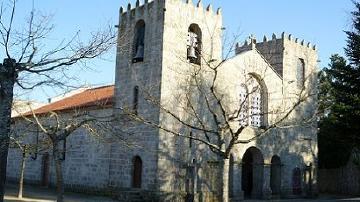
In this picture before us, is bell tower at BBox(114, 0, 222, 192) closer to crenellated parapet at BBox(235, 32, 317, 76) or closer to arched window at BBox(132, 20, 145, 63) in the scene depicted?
arched window at BBox(132, 20, 145, 63)

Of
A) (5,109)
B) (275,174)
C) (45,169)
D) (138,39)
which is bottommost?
(45,169)

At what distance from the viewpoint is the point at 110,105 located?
2678 centimetres

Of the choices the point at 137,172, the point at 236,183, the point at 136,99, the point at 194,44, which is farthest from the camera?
the point at 236,183

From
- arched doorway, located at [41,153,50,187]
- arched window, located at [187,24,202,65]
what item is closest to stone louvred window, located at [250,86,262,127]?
arched window, located at [187,24,202,65]

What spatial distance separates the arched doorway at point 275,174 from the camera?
3112 centimetres

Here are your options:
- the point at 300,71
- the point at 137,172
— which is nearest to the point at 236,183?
the point at 137,172

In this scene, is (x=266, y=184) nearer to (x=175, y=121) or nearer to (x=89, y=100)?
(x=175, y=121)

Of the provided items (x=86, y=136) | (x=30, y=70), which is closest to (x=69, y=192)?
(x=86, y=136)

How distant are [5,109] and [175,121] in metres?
15.7

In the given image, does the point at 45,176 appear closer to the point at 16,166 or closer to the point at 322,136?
A: the point at 16,166

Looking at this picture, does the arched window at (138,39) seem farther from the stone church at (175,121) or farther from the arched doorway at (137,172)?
the arched doorway at (137,172)

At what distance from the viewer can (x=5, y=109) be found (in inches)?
352

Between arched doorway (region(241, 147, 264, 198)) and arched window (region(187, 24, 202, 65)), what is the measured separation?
7.60m

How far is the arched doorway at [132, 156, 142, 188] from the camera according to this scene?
80.3ft
